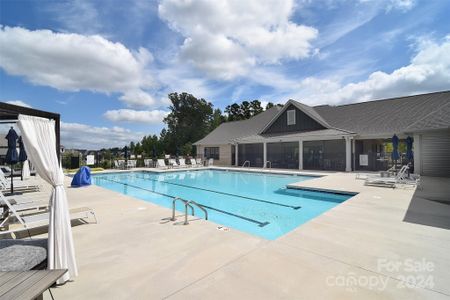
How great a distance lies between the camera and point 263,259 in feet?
10.6

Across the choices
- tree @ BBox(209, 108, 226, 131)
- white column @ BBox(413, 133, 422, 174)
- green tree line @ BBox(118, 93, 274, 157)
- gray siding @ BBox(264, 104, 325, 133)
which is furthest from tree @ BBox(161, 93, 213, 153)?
white column @ BBox(413, 133, 422, 174)

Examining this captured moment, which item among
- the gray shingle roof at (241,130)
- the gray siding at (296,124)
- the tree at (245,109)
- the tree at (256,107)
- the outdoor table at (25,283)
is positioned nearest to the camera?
the outdoor table at (25,283)

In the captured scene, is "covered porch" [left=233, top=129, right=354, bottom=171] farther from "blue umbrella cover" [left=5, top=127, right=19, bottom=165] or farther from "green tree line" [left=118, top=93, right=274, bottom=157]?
"green tree line" [left=118, top=93, right=274, bottom=157]

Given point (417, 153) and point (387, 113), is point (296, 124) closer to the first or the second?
point (387, 113)

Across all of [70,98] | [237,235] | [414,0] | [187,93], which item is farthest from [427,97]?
[187,93]

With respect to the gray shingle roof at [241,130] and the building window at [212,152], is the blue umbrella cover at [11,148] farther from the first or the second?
the building window at [212,152]

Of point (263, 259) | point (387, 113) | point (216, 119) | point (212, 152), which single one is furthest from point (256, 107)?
point (263, 259)

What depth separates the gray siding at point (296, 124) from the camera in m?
18.9

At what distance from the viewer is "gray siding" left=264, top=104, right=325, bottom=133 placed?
18.9m

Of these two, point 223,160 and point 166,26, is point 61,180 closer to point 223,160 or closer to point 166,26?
point 166,26

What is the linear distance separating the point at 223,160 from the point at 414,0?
62.2 feet

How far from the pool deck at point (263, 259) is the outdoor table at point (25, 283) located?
0.70 meters

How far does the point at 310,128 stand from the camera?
1888 cm

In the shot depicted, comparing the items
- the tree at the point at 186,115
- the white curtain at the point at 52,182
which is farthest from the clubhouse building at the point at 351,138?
the tree at the point at 186,115
